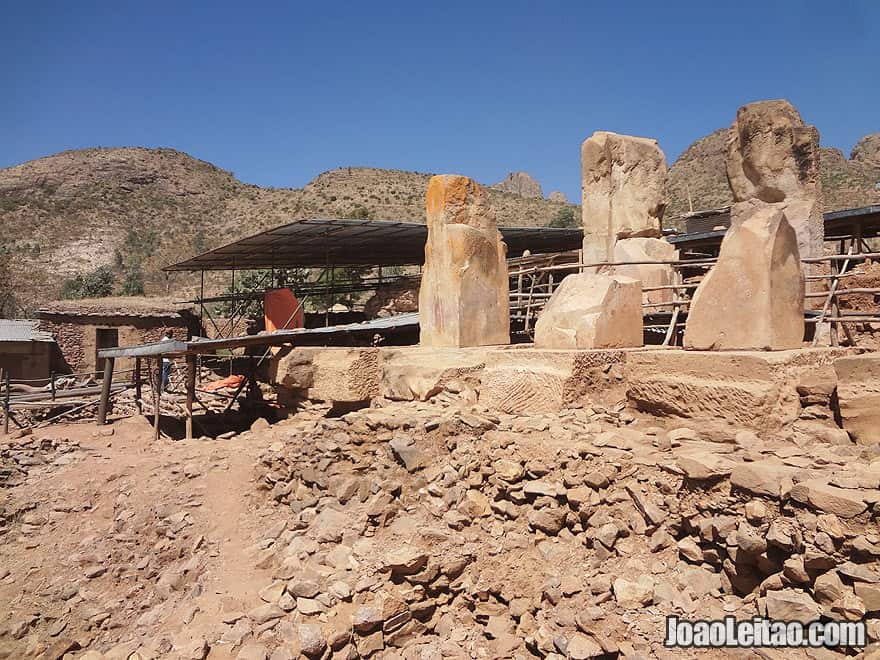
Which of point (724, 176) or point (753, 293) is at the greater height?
point (724, 176)

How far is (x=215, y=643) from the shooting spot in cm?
358

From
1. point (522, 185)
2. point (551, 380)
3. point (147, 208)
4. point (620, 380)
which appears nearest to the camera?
point (551, 380)

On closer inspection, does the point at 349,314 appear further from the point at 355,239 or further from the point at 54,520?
the point at 54,520

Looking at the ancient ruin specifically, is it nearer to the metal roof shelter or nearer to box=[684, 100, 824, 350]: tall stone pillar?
box=[684, 100, 824, 350]: tall stone pillar

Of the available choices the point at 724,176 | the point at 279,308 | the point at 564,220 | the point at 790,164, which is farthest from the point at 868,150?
the point at 279,308

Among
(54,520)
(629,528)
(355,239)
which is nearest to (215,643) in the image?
(629,528)

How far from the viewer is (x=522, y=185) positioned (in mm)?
62875

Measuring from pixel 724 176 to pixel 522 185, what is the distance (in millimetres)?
32449

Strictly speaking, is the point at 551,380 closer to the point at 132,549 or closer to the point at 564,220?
the point at 132,549

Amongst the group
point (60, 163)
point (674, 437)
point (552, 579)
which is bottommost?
point (552, 579)

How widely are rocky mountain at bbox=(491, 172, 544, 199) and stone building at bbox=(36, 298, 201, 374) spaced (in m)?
47.7

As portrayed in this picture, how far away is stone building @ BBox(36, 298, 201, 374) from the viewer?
17734 millimetres

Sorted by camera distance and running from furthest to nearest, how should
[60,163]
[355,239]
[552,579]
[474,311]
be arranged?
1. [60,163]
2. [355,239]
3. [474,311]
4. [552,579]

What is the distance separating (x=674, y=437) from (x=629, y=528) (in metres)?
0.80
